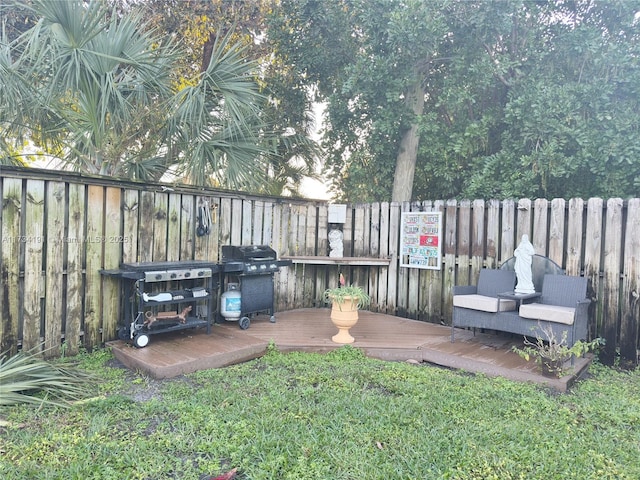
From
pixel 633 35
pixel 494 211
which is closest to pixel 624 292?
pixel 494 211

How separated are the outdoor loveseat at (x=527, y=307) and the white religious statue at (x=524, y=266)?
0.13 metres

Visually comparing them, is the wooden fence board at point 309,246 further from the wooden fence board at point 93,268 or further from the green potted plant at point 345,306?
the wooden fence board at point 93,268

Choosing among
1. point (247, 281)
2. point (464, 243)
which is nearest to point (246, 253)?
point (247, 281)

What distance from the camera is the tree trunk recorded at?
23.9ft

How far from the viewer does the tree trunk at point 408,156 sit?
7.29m

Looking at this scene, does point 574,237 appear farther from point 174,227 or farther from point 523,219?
point 174,227

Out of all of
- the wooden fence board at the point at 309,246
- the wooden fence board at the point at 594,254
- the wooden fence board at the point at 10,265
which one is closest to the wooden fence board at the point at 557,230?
the wooden fence board at the point at 594,254

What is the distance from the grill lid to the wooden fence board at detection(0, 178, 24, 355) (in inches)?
88.4

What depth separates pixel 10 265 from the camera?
12.1ft

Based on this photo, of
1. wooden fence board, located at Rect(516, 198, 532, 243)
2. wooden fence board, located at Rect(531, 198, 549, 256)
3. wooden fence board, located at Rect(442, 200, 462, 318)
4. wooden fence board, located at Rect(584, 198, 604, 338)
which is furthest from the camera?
wooden fence board, located at Rect(442, 200, 462, 318)

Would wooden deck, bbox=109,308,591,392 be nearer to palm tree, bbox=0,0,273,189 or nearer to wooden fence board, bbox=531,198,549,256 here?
wooden fence board, bbox=531,198,549,256

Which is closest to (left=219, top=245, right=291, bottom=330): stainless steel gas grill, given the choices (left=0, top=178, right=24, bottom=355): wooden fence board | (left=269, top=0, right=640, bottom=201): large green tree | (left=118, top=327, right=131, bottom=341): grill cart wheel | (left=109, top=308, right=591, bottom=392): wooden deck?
(left=109, top=308, right=591, bottom=392): wooden deck

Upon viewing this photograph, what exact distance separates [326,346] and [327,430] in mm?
1843

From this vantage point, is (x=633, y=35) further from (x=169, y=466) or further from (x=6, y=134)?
(x=6, y=134)
